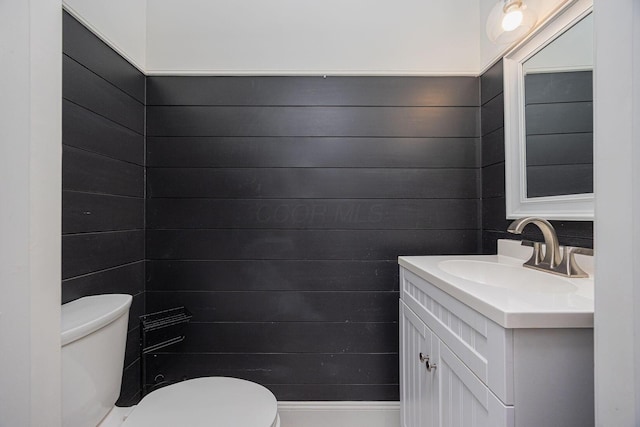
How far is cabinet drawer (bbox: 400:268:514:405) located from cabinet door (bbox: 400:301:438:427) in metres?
0.10

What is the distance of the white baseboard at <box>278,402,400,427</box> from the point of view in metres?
1.50

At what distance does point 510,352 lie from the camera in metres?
0.59

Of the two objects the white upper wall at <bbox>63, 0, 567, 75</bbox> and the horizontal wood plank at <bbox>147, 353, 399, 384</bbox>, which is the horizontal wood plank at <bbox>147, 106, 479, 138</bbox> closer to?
the white upper wall at <bbox>63, 0, 567, 75</bbox>

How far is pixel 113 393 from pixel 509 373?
1245mm

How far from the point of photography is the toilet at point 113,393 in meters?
0.86

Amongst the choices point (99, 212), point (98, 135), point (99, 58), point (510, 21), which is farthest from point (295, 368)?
point (510, 21)

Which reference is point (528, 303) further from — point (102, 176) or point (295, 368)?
point (102, 176)

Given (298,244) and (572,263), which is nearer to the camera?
(572,263)

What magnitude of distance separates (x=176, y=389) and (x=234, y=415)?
1.00 ft

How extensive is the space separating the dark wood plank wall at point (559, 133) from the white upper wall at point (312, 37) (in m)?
0.46

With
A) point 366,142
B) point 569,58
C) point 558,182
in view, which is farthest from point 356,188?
point 569,58

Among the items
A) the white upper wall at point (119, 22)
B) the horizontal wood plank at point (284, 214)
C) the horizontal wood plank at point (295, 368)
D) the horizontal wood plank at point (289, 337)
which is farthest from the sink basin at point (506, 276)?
the white upper wall at point (119, 22)

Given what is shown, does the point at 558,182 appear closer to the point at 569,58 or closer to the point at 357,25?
the point at 569,58

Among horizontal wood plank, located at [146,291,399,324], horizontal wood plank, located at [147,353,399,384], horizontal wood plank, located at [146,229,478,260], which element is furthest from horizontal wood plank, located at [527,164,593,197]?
horizontal wood plank, located at [147,353,399,384]
